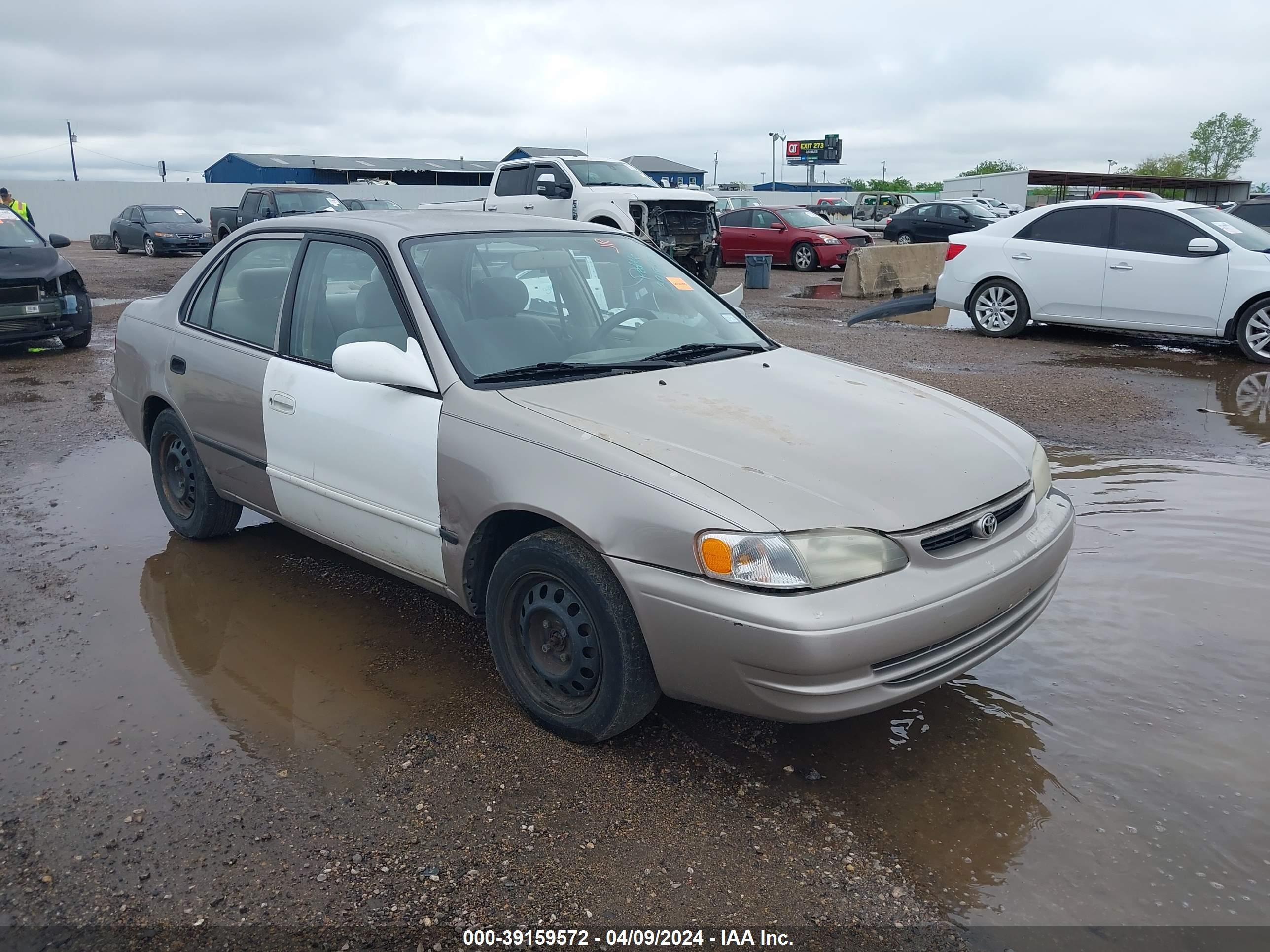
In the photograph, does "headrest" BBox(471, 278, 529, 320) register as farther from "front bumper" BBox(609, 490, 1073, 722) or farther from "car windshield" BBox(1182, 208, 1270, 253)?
"car windshield" BBox(1182, 208, 1270, 253)

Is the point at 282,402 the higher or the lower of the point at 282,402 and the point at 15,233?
the lower

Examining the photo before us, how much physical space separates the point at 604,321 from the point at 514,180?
13.4 meters

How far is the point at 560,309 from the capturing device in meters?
3.91

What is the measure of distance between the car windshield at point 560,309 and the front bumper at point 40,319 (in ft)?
30.0

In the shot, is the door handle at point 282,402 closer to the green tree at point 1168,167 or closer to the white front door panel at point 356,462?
the white front door panel at point 356,462

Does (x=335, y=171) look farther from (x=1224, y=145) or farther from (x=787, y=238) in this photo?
(x=1224, y=145)

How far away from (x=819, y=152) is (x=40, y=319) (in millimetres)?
91711

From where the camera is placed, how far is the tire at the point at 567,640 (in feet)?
9.46

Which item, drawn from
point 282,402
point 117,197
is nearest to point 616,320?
point 282,402

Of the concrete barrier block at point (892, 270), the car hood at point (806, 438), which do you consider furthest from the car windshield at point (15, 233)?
the concrete barrier block at point (892, 270)

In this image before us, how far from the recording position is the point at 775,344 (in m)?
4.32

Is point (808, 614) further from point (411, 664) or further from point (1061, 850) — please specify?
point (411, 664)

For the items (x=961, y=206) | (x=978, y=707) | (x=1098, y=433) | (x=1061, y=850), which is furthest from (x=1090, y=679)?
(x=961, y=206)

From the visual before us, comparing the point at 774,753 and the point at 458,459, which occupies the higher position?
the point at 458,459
